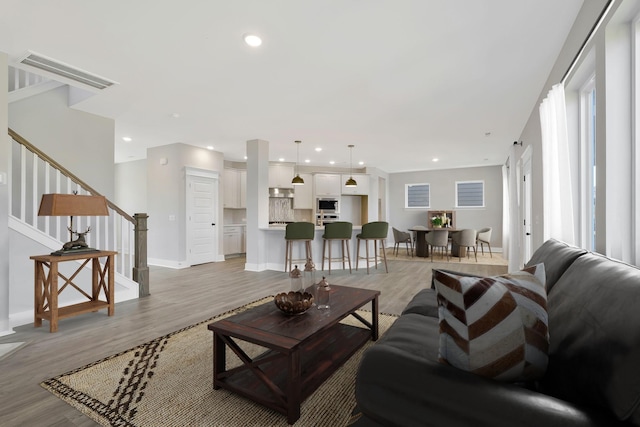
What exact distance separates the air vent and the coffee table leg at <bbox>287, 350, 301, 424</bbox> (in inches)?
150

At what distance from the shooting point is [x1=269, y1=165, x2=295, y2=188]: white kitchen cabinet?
8.39 metres

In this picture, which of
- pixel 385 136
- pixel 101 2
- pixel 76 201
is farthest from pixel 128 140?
pixel 385 136

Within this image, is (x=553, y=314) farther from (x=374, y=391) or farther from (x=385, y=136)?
(x=385, y=136)

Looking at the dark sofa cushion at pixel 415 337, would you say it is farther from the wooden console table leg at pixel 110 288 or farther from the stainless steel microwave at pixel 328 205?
the stainless steel microwave at pixel 328 205

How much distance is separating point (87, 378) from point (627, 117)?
12.3 feet

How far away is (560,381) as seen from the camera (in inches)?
38.8

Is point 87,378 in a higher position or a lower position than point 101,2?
lower

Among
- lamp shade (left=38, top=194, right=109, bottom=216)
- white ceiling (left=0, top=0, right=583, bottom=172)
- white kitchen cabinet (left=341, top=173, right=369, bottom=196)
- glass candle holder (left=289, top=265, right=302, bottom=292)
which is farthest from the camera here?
white kitchen cabinet (left=341, top=173, right=369, bottom=196)

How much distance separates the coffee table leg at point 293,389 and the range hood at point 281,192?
7.19 meters

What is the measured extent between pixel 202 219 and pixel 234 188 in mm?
1480

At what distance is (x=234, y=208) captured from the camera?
8.13m

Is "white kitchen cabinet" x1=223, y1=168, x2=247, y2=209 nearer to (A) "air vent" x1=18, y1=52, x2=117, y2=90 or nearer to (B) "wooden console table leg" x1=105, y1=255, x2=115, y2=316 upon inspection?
(A) "air vent" x1=18, y1=52, x2=117, y2=90

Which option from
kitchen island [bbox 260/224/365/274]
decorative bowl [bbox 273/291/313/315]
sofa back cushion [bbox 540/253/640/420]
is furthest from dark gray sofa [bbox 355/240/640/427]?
kitchen island [bbox 260/224/365/274]

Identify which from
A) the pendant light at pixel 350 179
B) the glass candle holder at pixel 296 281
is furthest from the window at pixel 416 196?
the glass candle holder at pixel 296 281
